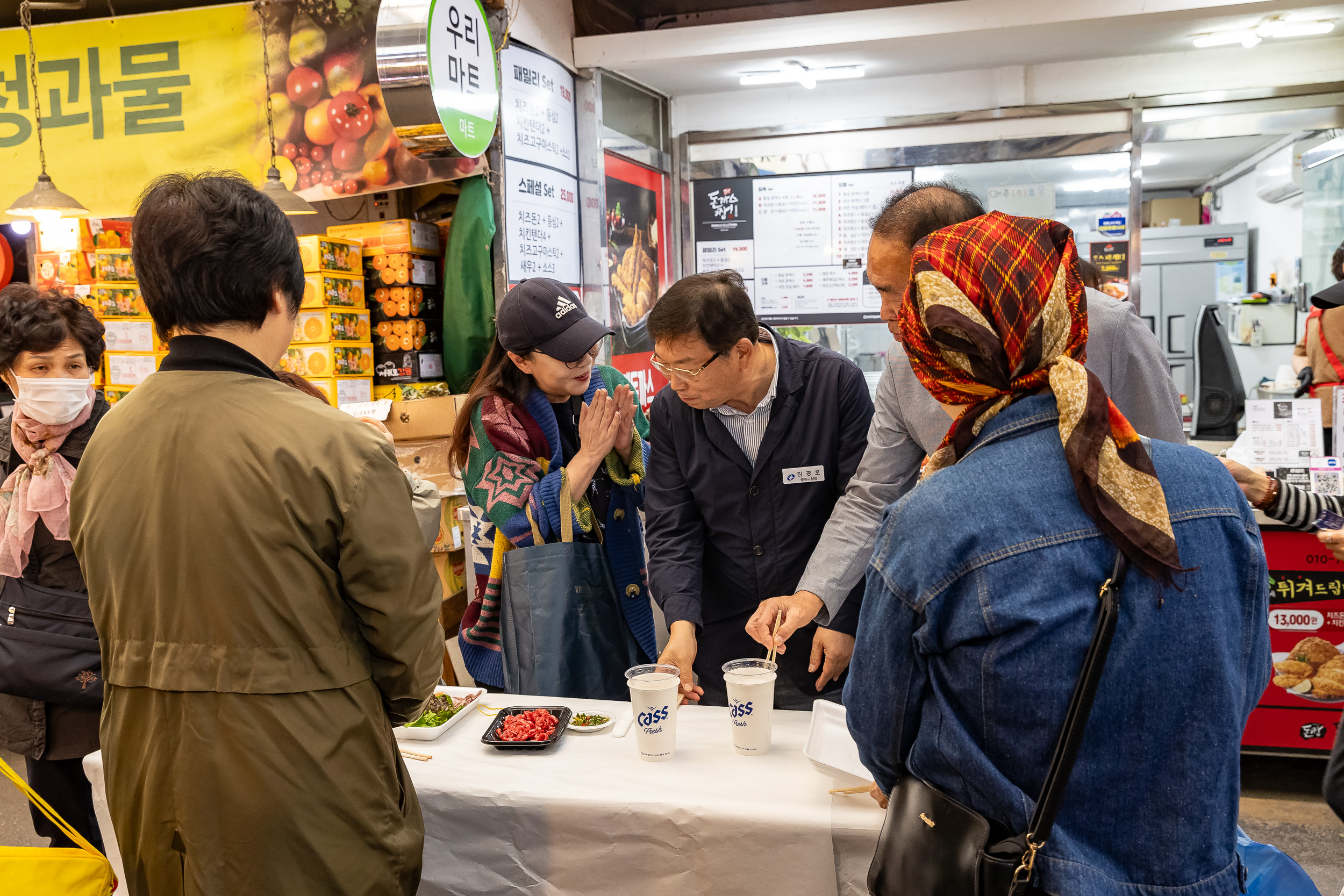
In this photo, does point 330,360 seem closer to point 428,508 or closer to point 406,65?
point 406,65

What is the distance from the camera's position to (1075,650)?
1042 mm

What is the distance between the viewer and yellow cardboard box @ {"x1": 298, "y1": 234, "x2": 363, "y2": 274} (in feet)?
13.3

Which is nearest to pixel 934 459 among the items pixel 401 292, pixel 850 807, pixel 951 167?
pixel 850 807

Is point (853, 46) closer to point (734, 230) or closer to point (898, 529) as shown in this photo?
point (734, 230)

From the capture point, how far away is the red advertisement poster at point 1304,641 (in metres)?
3.37

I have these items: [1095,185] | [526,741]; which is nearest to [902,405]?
[526,741]

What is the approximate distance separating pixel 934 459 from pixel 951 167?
180 inches

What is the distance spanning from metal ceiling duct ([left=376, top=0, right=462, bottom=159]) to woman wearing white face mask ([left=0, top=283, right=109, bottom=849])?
1.33m

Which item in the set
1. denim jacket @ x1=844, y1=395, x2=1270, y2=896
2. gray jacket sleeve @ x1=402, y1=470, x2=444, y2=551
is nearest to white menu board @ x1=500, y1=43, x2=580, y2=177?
gray jacket sleeve @ x1=402, y1=470, x2=444, y2=551

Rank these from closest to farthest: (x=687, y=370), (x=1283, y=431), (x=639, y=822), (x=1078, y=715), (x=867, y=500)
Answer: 1. (x=1078, y=715)
2. (x=639, y=822)
3. (x=867, y=500)
4. (x=687, y=370)
5. (x=1283, y=431)

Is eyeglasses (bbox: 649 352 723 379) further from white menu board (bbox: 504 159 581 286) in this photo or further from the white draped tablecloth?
white menu board (bbox: 504 159 581 286)

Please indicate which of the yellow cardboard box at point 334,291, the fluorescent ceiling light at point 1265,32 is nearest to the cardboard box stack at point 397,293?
the yellow cardboard box at point 334,291

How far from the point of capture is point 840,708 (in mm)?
1975

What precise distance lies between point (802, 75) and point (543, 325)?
3.14m
